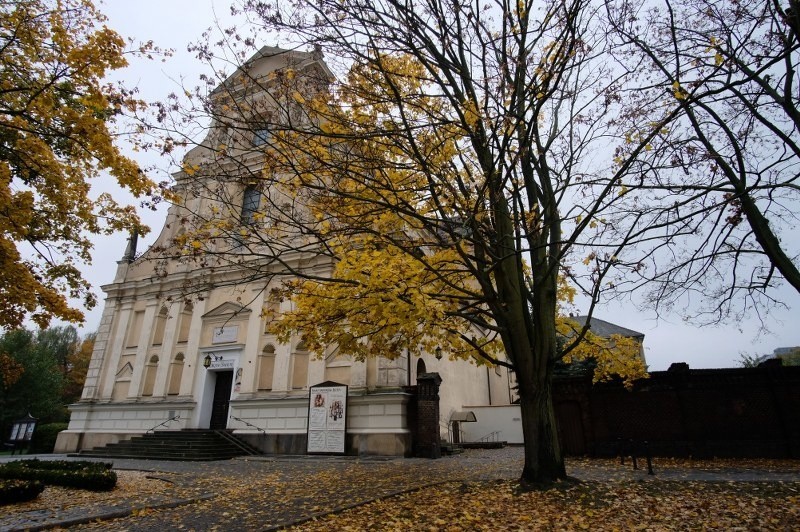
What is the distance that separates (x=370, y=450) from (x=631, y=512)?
37.6ft

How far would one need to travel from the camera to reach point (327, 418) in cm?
1730

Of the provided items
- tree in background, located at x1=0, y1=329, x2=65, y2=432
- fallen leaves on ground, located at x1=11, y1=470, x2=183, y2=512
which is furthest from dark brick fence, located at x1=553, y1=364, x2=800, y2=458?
tree in background, located at x1=0, y1=329, x2=65, y2=432

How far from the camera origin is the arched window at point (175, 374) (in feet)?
70.9

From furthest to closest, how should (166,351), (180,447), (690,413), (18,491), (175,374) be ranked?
(166,351), (175,374), (180,447), (690,413), (18,491)

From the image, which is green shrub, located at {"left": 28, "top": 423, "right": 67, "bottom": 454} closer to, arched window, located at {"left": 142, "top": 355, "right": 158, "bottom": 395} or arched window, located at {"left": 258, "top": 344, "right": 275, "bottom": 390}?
arched window, located at {"left": 142, "top": 355, "right": 158, "bottom": 395}

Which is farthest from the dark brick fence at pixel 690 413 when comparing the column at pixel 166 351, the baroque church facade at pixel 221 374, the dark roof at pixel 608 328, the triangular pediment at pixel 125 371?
the dark roof at pixel 608 328

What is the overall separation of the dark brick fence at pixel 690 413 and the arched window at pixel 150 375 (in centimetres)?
1945

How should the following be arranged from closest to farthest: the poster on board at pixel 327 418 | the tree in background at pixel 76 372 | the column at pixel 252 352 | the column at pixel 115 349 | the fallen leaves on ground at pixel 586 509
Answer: the fallen leaves on ground at pixel 586 509, the poster on board at pixel 327 418, the column at pixel 252 352, the column at pixel 115 349, the tree in background at pixel 76 372

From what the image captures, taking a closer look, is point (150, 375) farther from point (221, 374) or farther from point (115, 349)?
point (221, 374)

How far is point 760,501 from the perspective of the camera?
7.10m

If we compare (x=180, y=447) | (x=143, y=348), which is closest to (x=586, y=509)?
(x=180, y=447)

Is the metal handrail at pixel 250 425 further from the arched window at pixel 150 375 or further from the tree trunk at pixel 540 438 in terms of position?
the tree trunk at pixel 540 438

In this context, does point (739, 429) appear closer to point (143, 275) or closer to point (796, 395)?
point (796, 395)

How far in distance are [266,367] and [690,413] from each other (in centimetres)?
1688
